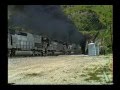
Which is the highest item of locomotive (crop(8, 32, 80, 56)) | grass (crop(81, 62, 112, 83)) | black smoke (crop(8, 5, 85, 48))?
black smoke (crop(8, 5, 85, 48))

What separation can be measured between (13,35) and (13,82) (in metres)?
0.79

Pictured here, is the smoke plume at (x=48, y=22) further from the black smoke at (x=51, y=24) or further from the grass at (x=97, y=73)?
the grass at (x=97, y=73)

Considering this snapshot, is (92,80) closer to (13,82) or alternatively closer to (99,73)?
(99,73)

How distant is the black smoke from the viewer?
8.60 metres

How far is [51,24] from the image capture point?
28.6 feet

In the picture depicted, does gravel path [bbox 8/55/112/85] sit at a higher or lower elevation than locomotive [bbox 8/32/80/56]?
lower

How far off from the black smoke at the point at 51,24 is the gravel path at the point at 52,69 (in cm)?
33

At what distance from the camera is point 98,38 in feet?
28.7


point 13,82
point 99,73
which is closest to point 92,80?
point 99,73

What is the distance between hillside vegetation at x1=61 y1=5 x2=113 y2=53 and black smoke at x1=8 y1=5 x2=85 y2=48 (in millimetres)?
105

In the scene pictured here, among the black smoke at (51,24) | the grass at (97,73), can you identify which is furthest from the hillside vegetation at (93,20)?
the grass at (97,73)

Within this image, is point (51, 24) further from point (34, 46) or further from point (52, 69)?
point (52, 69)

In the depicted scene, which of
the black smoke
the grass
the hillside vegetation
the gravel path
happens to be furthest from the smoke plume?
the grass

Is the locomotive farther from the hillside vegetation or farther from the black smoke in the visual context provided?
the hillside vegetation
